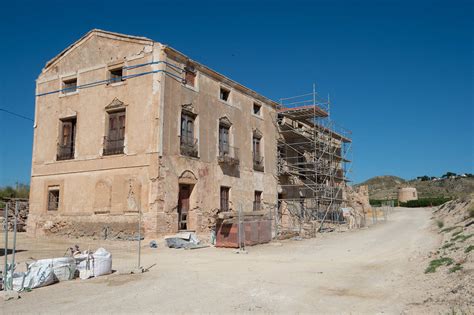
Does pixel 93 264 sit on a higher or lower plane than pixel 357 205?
lower

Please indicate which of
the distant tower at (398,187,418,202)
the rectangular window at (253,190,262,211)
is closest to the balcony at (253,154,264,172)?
the rectangular window at (253,190,262,211)

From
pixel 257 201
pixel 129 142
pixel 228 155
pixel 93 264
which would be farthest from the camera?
pixel 257 201

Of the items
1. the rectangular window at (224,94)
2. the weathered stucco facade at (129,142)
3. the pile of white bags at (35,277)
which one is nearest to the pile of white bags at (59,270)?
the pile of white bags at (35,277)

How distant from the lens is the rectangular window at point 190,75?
21141mm

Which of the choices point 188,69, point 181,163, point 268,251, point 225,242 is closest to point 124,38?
point 188,69

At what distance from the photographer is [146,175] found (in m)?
18.7

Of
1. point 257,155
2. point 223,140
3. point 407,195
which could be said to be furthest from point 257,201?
point 407,195

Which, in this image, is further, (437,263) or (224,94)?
(224,94)

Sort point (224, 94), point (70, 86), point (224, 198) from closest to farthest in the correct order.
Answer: point (70, 86) < point (224, 198) < point (224, 94)

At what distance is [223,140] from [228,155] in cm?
93

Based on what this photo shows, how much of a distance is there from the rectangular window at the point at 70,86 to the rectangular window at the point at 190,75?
6374mm

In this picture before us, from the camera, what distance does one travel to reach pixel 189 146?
68.2 feet

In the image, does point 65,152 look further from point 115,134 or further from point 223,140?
point 223,140

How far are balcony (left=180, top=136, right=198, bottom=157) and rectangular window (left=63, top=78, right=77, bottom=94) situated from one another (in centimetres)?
705
